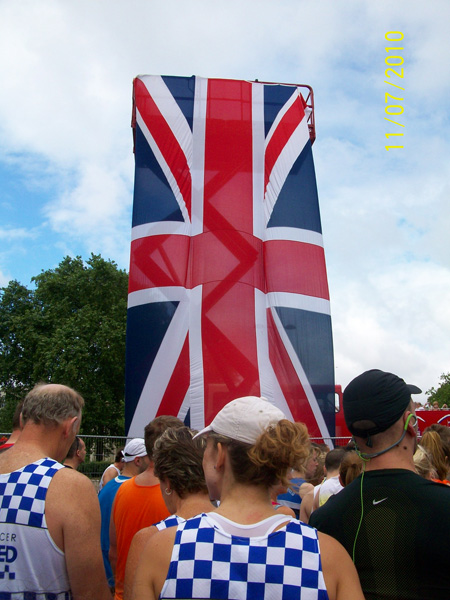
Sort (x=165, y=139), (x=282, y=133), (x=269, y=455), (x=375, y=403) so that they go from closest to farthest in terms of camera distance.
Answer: (x=269, y=455)
(x=375, y=403)
(x=165, y=139)
(x=282, y=133)

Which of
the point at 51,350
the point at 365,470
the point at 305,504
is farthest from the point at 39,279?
the point at 365,470

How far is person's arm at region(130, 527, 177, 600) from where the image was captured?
1345 millimetres

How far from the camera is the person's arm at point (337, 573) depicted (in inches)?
52.5

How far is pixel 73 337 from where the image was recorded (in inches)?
849

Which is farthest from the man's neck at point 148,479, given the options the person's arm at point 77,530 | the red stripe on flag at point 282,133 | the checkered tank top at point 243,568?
the red stripe on flag at point 282,133

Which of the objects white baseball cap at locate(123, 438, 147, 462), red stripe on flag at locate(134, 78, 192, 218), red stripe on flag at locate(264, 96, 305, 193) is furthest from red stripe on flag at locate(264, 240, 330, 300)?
white baseball cap at locate(123, 438, 147, 462)

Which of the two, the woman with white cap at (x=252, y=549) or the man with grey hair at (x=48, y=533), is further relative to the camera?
the man with grey hair at (x=48, y=533)

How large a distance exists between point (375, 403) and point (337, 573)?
0.49 meters

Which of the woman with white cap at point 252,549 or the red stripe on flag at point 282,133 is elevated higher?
the red stripe on flag at point 282,133

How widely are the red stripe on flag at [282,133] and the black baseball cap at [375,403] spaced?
709cm

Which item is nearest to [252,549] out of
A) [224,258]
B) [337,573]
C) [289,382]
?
[337,573]

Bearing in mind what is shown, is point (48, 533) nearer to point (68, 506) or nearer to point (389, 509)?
point (68, 506)

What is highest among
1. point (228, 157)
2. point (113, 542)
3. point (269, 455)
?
point (228, 157)

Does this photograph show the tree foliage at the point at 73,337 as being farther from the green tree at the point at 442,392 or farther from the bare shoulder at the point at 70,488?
the green tree at the point at 442,392
